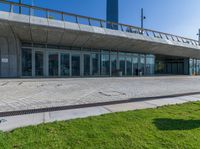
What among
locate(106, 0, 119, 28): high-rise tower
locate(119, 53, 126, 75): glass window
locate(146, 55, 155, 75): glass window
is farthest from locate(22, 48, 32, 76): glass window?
locate(106, 0, 119, 28): high-rise tower

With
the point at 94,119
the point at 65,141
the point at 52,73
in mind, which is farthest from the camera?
the point at 52,73

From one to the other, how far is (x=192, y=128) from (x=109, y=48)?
2033 centimetres

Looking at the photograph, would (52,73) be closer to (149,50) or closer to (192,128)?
(149,50)

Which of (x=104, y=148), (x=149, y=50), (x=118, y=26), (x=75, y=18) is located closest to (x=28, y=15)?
(x=75, y=18)

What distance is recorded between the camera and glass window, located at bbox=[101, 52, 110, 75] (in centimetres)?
2406

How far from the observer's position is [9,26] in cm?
1455

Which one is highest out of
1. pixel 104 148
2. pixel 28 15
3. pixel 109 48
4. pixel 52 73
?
pixel 28 15

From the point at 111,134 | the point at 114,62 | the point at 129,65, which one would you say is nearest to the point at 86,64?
the point at 114,62

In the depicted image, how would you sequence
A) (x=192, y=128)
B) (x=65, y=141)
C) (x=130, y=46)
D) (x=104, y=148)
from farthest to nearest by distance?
1. (x=130, y=46)
2. (x=192, y=128)
3. (x=65, y=141)
4. (x=104, y=148)

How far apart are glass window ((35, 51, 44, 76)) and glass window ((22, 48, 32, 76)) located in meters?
0.65

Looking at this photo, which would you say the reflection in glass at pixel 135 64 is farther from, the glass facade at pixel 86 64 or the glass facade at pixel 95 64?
the glass facade at pixel 86 64

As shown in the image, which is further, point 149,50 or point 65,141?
point 149,50

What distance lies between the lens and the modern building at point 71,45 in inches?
609

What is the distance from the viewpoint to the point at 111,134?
3488mm
